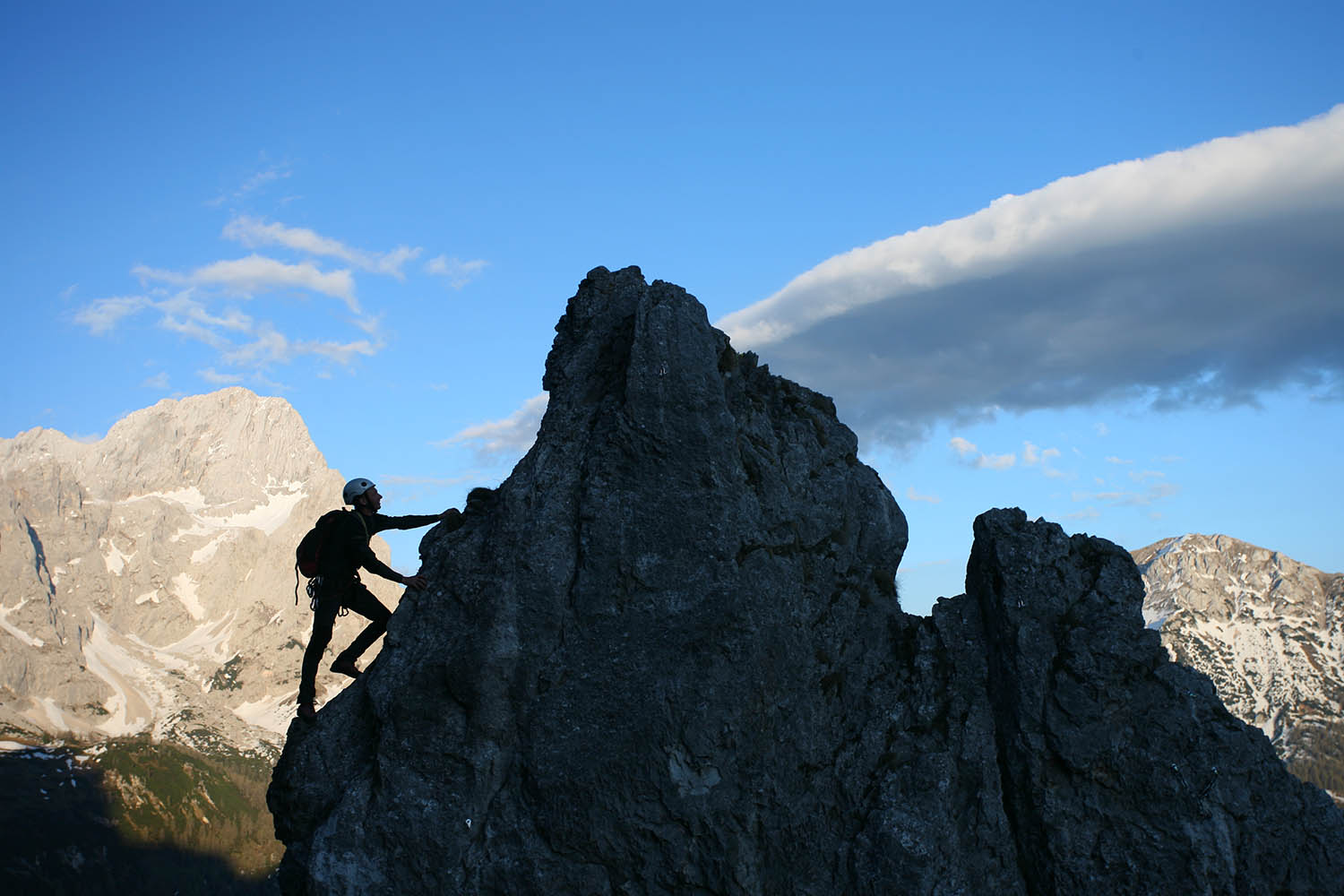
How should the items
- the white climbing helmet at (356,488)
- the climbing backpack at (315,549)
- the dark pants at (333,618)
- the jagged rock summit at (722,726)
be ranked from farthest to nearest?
the white climbing helmet at (356,488) → the climbing backpack at (315,549) → the dark pants at (333,618) → the jagged rock summit at (722,726)

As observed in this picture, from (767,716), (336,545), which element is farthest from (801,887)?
(336,545)

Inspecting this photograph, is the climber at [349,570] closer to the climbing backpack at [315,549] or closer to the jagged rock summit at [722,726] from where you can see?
the climbing backpack at [315,549]

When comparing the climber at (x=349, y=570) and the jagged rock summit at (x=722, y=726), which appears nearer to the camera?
the jagged rock summit at (x=722, y=726)

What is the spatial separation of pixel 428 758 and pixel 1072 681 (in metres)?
10.9

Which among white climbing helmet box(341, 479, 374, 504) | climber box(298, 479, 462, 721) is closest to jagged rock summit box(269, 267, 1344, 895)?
climber box(298, 479, 462, 721)

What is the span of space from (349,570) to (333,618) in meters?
1.04

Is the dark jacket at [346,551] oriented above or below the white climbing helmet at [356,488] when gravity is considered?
below

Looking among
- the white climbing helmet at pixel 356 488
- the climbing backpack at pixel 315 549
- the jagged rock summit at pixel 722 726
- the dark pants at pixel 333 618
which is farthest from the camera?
the white climbing helmet at pixel 356 488

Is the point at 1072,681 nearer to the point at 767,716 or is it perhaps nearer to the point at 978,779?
the point at 978,779

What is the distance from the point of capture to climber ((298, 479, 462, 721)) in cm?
1803

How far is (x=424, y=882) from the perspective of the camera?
1518 centimetres

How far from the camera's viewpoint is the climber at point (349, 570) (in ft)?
59.2

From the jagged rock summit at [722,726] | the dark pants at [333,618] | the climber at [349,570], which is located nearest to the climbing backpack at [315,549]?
the climber at [349,570]

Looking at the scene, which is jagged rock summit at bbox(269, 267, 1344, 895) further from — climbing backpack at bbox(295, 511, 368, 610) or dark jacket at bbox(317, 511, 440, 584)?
climbing backpack at bbox(295, 511, 368, 610)
